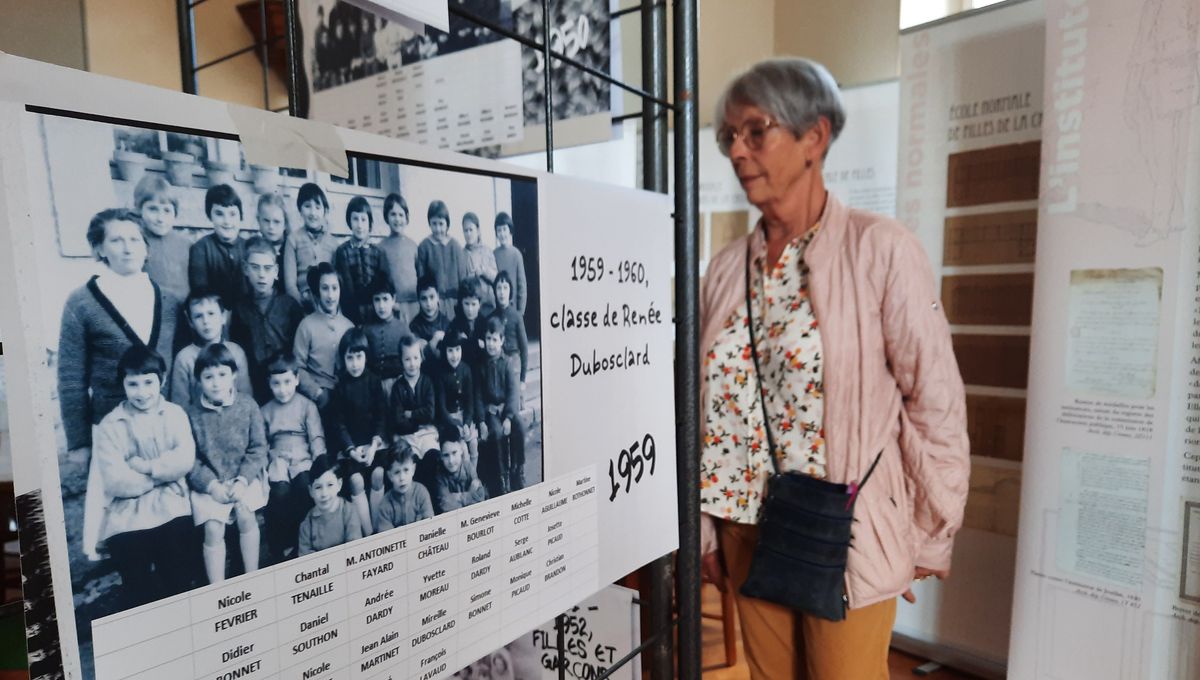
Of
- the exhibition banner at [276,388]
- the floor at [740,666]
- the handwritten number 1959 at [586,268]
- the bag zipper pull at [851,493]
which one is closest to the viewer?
the exhibition banner at [276,388]

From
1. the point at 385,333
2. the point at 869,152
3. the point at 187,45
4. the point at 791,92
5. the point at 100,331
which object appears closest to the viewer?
the point at 100,331

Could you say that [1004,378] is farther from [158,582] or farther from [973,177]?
[158,582]

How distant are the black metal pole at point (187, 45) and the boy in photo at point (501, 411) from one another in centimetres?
68

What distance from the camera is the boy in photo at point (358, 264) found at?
13.6 inches

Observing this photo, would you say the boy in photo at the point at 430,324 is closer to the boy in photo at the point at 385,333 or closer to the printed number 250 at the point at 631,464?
the boy in photo at the point at 385,333

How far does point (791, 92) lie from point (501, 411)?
1.20m

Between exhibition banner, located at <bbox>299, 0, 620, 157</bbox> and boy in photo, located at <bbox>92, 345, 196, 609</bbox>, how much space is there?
0.35 meters

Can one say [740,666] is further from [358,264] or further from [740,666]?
[358,264]

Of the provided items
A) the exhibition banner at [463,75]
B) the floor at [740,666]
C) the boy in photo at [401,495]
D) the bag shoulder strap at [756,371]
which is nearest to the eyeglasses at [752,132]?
the bag shoulder strap at [756,371]

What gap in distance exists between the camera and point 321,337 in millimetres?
338

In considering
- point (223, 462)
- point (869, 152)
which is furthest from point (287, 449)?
point (869, 152)

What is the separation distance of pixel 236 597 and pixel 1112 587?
191 centimetres

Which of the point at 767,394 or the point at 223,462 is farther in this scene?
the point at 767,394

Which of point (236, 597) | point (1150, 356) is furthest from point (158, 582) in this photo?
point (1150, 356)
